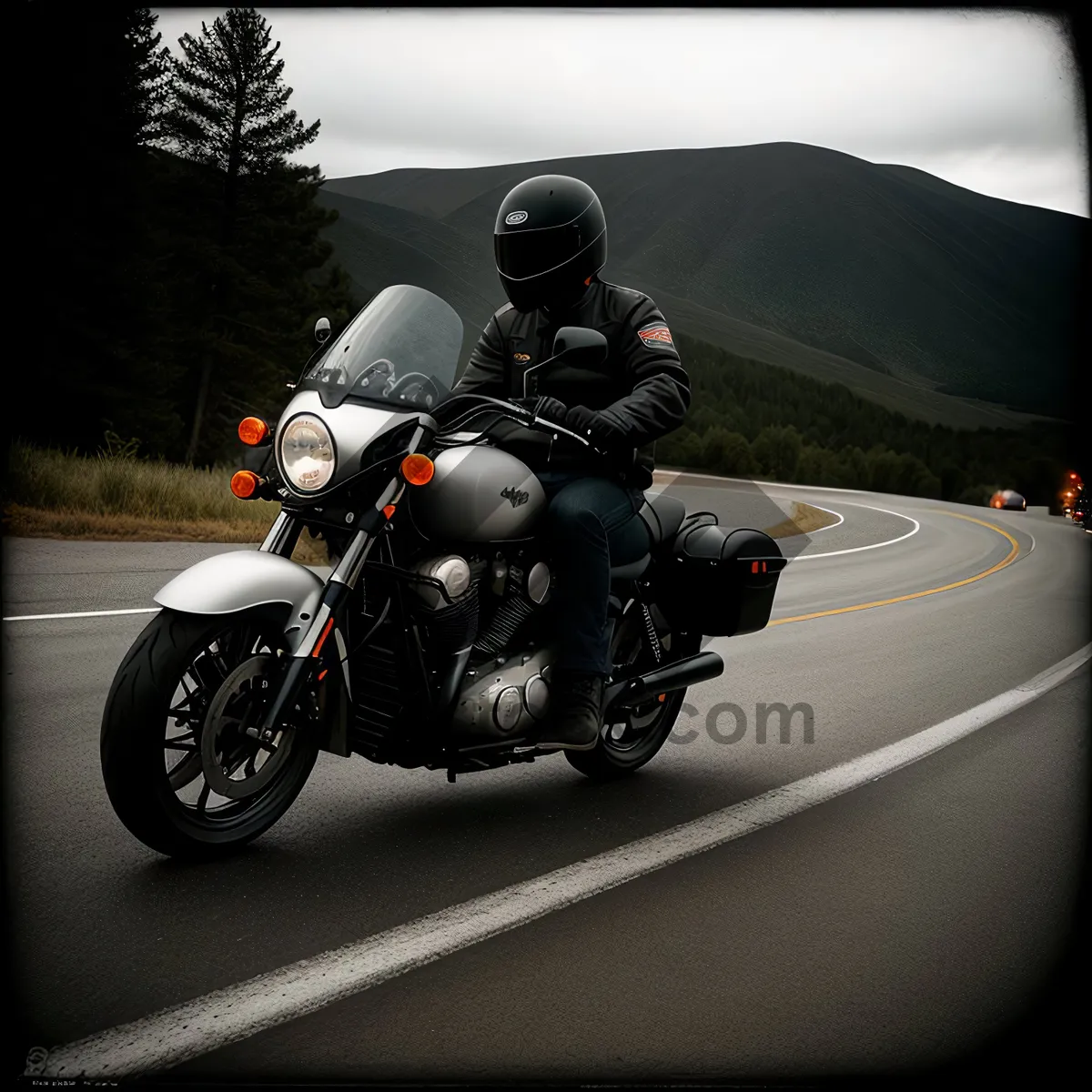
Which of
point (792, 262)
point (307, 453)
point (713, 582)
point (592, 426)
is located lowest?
point (713, 582)

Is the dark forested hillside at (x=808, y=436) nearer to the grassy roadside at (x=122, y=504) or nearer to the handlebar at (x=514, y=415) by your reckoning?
the grassy roadside at (x=122, y=504)

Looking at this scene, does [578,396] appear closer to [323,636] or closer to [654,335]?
[654,335]

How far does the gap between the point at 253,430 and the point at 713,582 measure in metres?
2.20

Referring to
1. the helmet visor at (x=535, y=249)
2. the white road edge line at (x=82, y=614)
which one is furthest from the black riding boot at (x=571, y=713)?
the white road edge line at (x=82, y=614)

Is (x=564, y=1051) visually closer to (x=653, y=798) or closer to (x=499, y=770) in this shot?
(x=653, y=798)

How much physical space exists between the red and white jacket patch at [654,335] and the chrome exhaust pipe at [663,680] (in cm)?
135

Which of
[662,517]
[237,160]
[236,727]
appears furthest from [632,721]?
[237,160]

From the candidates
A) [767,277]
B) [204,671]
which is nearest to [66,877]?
[204,671]

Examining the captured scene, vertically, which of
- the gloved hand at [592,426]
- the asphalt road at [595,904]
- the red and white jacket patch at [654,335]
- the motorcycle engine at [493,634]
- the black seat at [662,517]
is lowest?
the asphalt road at [595,904]

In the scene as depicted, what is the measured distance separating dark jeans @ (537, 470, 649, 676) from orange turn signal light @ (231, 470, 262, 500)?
3.50 feet

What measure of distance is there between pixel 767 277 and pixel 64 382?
17.4m

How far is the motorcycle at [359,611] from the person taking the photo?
3479mm

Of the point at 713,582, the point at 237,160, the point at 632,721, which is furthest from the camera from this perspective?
the point at 237,160

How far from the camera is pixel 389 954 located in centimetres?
317
